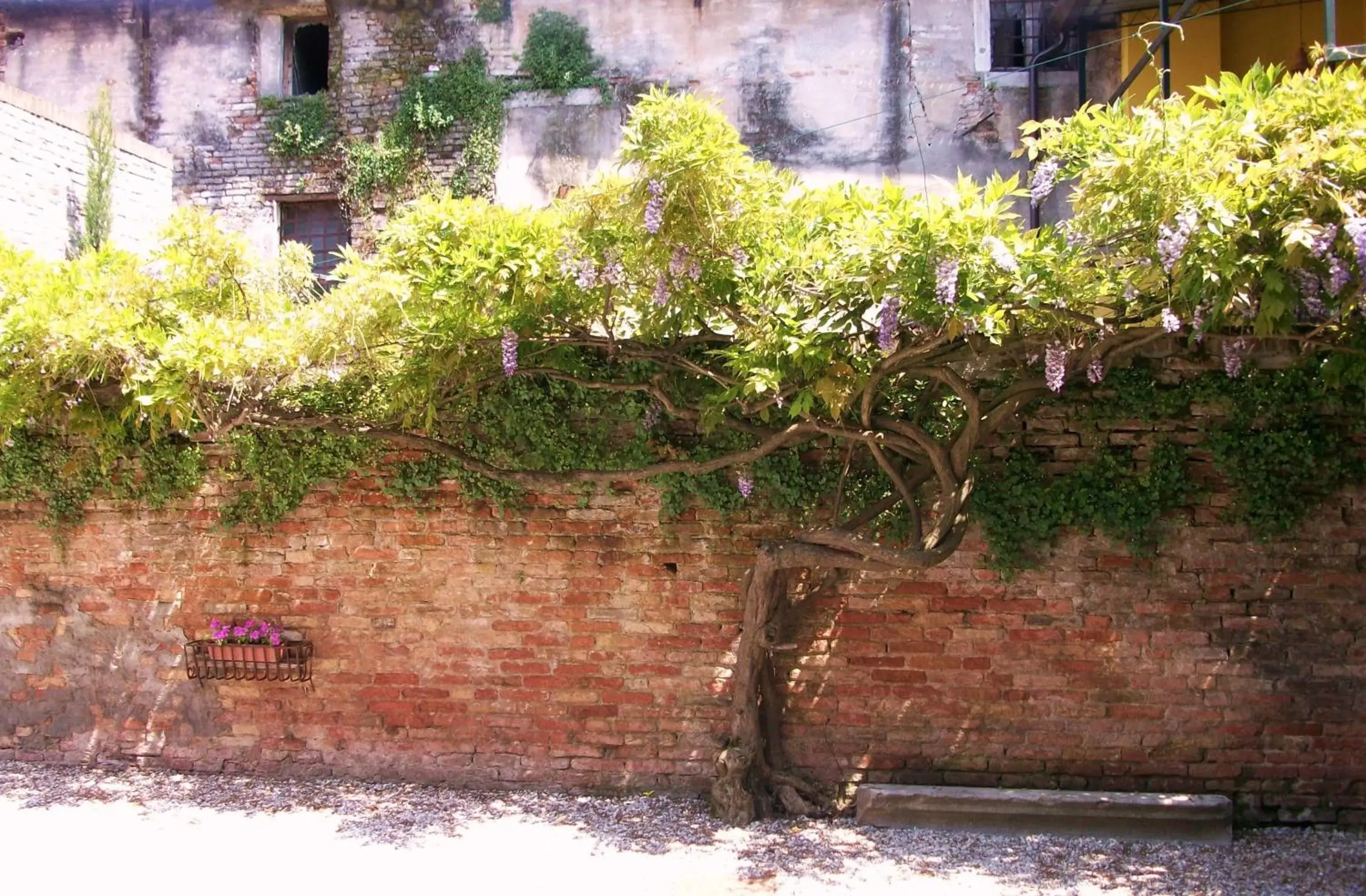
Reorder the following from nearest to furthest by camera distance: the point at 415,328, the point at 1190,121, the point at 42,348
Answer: the point at 1190,121 < the point at 415,328 < the point at 42,348

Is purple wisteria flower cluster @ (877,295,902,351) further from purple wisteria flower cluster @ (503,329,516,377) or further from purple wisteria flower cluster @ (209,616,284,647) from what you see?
purple wisteria flower cluster @ (209,616,284,647)

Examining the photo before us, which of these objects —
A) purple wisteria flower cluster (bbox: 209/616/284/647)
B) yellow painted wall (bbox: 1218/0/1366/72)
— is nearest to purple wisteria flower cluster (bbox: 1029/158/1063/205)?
purple wisteria flower cluster (bbox: 209/616/284/647)

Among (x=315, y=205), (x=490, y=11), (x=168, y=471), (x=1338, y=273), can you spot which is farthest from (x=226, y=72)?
Result: (x=1338, y=273)

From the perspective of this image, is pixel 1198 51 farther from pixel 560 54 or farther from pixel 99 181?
pixel 99 181

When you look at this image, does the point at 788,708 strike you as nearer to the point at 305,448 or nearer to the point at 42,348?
the point at 305,448

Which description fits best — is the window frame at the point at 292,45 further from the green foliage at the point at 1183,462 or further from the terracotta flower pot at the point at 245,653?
the green foliage at the point at 1183,462

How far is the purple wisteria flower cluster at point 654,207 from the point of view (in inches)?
173

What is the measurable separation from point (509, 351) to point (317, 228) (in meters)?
6.75

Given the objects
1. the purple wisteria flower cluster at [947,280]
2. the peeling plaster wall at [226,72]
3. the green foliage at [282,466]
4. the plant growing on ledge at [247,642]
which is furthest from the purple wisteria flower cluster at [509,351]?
the peeling plaster wall at [226,72]

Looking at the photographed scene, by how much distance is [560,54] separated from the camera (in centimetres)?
1034

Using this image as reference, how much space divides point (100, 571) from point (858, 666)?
4.51 meters

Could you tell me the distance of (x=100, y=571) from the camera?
652cm

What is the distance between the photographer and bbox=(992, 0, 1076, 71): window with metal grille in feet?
31.6

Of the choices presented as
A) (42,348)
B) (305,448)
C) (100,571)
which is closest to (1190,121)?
(305,448)
